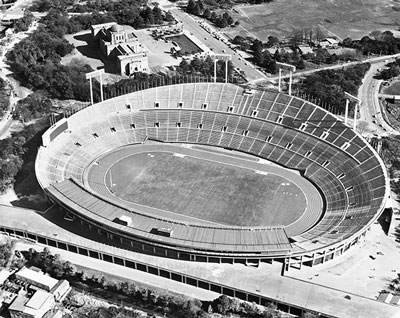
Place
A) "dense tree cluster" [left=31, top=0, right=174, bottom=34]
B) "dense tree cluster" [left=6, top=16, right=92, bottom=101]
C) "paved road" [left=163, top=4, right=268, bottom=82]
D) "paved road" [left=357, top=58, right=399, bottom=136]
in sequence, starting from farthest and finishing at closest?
1. "dense tree cluster" [left=31, top=0, right=174, bottom=34]
2. "paved road" [left=163, top=4, right=268, bottom=82]
3. "dense tree cluster" [left=6, top=16, right=92, bottom=101]
4. "paved road" [left=357, top=58, right=399, bottom=136]

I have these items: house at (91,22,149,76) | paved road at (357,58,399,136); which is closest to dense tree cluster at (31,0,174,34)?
house at (91,22,149,76)

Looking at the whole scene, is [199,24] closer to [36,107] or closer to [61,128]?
[36,107]

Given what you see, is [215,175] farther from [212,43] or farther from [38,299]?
[212,43]

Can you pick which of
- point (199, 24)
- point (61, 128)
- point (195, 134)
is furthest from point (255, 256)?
point (199, 24)

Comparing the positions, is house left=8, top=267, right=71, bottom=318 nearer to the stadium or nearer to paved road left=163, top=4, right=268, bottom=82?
the stadium

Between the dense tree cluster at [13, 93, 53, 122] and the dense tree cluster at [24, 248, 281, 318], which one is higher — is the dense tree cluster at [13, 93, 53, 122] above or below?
above

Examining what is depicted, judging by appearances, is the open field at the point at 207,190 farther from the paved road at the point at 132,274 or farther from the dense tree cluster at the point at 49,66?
the dense tree cluster at the point at 49,66
